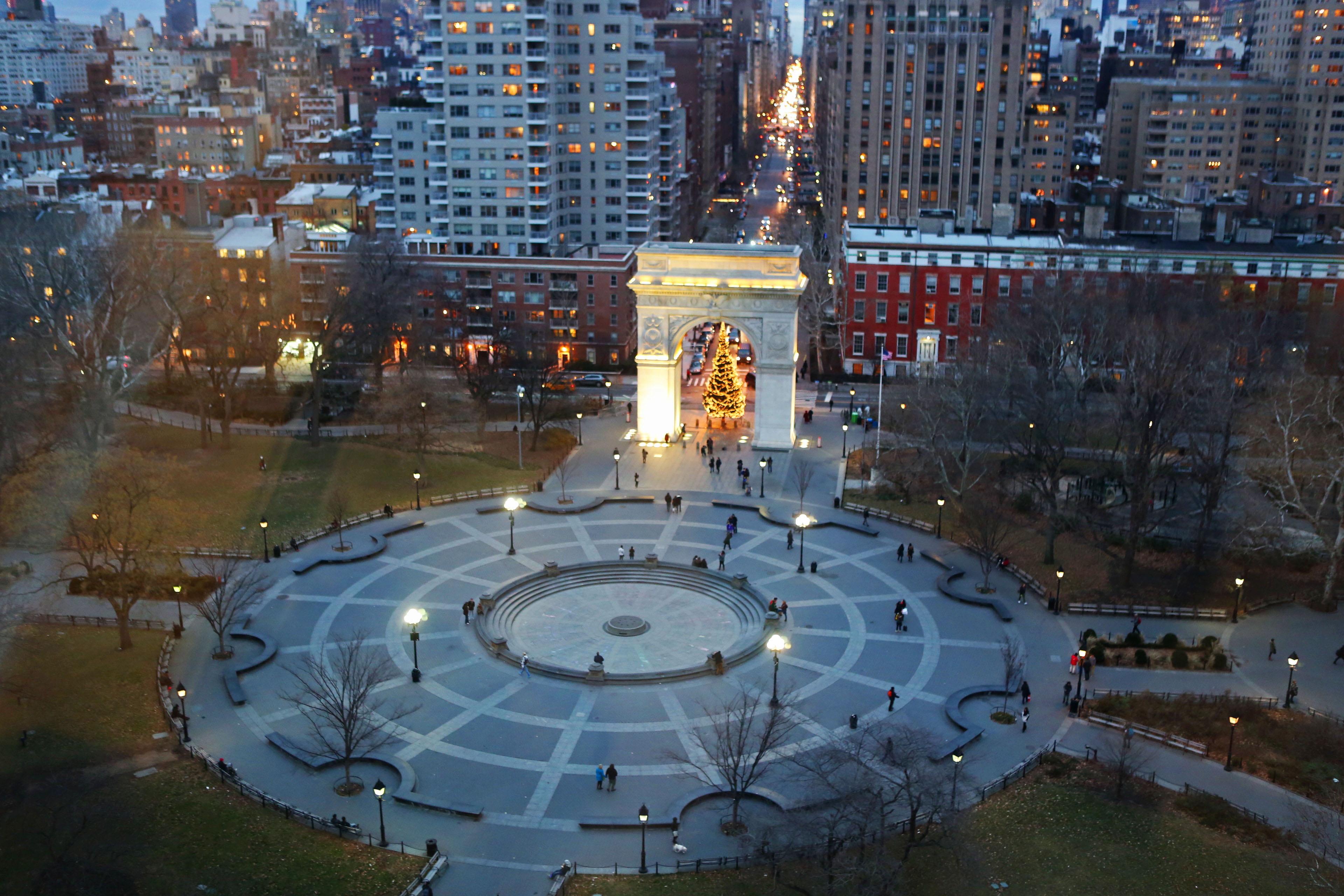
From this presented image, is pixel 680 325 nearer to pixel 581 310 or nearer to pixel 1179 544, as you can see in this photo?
pixel 581 310

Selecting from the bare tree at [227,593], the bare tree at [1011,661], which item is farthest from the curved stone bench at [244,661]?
the bare tree at [1011,661]

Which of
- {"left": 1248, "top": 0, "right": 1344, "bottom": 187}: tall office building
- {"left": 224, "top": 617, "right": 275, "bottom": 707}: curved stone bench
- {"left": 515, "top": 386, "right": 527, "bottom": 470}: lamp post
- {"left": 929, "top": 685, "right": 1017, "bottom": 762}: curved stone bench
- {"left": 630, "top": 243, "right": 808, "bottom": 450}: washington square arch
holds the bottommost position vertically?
{"left": 929, "top": 685, "right": 1017, "bottom": 762}: curved stone bench

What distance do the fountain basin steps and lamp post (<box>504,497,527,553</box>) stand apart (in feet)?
12.0

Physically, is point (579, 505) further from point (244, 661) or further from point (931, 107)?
point (931, 107)

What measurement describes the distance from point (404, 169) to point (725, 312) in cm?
4824

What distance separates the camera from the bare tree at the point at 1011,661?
45.6m

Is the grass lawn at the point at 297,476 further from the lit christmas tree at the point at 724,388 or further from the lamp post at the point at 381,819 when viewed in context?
the lamp post at the point at 381,819

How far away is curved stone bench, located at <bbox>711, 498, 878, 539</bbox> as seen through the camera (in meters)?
64.8

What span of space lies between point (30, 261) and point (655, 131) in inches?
2368

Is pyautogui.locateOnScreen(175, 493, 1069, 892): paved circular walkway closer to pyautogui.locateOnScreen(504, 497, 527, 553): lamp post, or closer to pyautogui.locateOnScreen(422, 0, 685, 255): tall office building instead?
pyautogui.locateOnScreen(504, 497, 527, 553): lamp post

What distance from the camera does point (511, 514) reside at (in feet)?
200

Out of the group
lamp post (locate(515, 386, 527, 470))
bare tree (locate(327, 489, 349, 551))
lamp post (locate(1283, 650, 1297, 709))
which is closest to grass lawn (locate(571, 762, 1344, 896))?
lamp post (locate(1283, 650, 1297, 709))

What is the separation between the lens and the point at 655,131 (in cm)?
11812

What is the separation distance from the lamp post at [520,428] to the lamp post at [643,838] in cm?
3845
